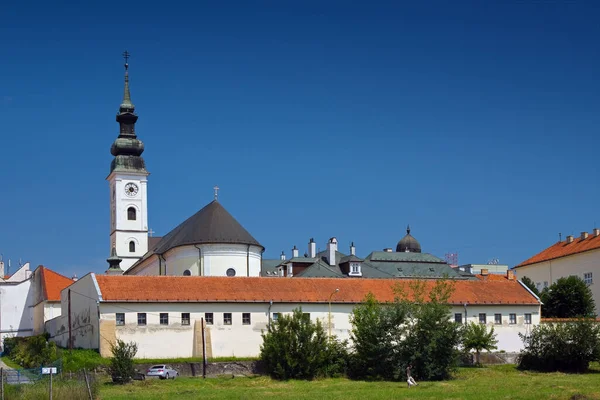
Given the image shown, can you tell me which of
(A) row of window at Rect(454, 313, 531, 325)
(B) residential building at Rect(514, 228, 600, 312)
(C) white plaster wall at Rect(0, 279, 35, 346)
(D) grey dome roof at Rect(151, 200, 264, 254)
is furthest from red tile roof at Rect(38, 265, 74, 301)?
(B) residential building at Rect(514, 228, 600, 312)

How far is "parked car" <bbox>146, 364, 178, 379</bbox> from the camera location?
169 feet

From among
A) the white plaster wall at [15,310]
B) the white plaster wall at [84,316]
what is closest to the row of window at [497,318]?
the white plaster wall at [84,316]

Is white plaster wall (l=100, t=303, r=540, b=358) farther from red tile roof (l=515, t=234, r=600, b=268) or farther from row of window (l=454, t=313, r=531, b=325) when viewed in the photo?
red tile roof (l=515, t=234, r=600, b=268)

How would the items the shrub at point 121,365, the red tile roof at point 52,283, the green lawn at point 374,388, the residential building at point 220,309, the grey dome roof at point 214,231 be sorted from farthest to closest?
the red tile roof at point 52,283
the grey dome roof at point 214,231
the residential building at point 220,309
the shrub at point 121,365
the green lawn at point 374,388

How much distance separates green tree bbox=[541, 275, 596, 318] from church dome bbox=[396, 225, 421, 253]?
42.2 meters

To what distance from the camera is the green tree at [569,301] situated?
74688mm

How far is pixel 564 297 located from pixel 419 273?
963 inches

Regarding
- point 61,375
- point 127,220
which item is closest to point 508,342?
point 61,375

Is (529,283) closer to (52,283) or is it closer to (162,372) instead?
(52,283)

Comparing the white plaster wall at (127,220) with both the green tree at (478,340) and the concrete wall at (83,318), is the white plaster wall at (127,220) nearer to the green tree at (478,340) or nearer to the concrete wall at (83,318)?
the concrete wall at (83,318)

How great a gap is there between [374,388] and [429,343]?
7751 mm

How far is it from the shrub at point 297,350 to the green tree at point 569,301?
28.1 m

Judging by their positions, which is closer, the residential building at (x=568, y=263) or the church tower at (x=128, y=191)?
the residential building at (x=568, y=263)

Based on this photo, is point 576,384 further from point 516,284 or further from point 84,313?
point 84,313
